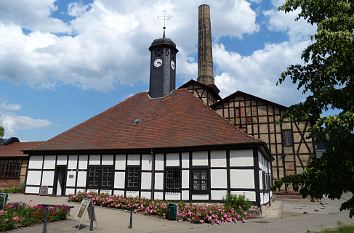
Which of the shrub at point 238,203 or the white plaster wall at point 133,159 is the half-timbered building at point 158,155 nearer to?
the white plaster wall at point 133,159

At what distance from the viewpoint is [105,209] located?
16766 millimetres

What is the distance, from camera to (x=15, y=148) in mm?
33469

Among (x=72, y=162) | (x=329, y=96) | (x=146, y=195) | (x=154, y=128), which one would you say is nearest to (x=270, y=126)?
(x=154, y=128)

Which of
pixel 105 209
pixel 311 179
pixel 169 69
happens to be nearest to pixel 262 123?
pixel 169 69

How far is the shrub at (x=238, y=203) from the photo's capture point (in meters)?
15.9

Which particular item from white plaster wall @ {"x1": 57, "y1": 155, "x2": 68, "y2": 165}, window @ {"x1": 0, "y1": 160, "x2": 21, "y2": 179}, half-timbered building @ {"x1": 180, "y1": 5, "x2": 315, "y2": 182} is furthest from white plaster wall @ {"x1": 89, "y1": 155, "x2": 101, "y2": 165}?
half-timbered building @ {"x1": 180, "y1": 5, "x2": 315, "y2": 182}

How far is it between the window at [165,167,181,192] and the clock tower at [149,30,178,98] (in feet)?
27.5

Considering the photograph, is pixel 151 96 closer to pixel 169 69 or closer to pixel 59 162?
pixel 169 69

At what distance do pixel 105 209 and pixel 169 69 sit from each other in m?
13.7

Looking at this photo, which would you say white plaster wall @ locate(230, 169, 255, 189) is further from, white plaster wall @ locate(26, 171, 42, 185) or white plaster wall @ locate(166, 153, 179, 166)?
white plaster wall @ locate(26, 171, 42, 185)

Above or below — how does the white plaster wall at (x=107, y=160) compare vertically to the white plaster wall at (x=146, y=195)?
above

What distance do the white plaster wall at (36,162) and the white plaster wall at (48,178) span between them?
0.75 m

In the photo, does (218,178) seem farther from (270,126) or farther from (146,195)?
(270,126)

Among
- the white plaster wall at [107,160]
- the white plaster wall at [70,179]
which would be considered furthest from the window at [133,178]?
the white plaster wall at [70,179]
